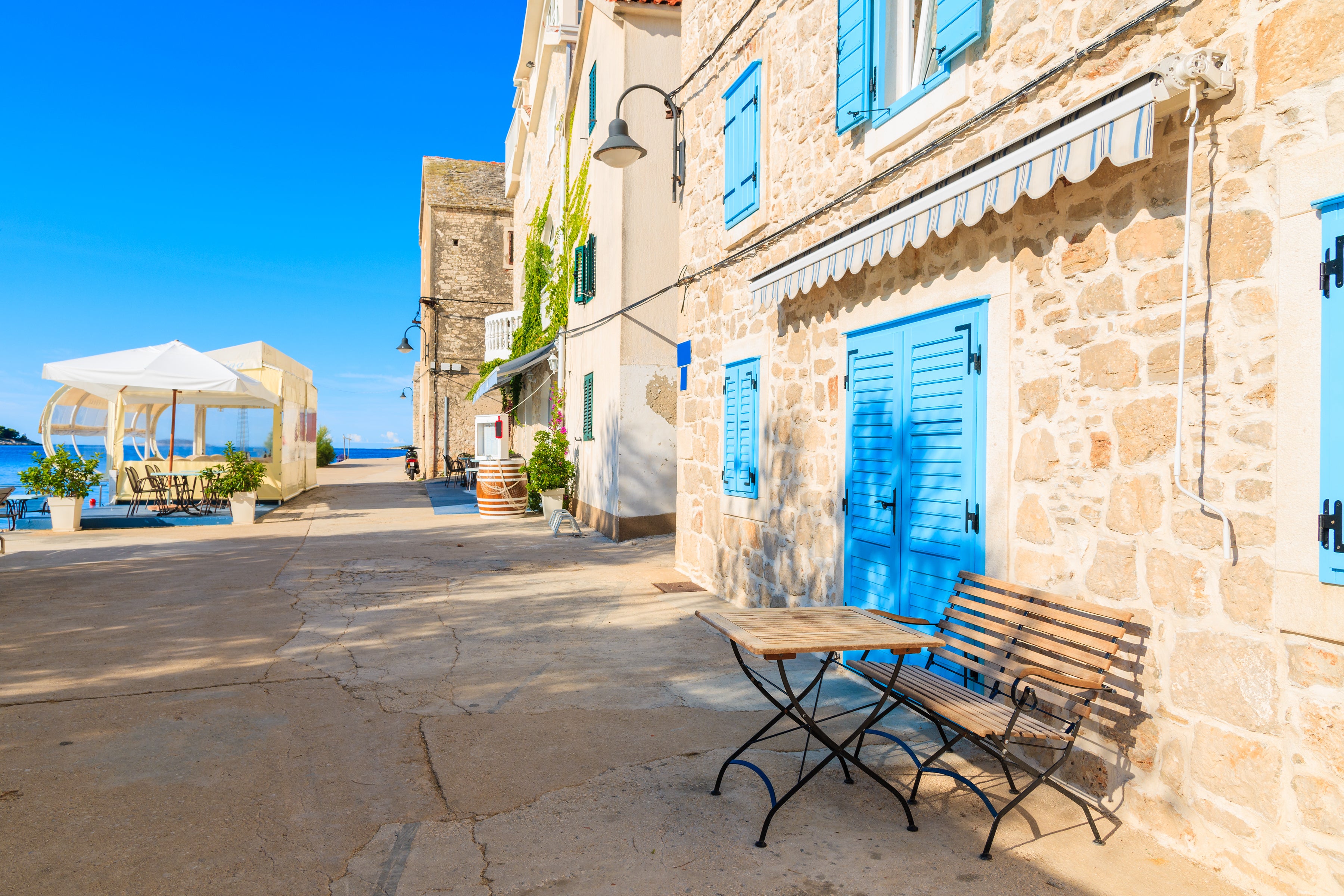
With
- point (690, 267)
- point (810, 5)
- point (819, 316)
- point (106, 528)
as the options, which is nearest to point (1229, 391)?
point (819, 316)

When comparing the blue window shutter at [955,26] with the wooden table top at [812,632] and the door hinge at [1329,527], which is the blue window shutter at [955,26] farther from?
the wooden table top at [812,632]

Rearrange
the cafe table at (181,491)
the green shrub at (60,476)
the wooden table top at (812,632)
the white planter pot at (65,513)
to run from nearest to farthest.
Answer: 1. the wooden table top at (812,632)
2. the green shrub at (60,476)
3. the white planter pot at (65,513)
4. the cafe table at (181,491)

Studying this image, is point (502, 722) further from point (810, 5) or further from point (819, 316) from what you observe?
point (810, 5)

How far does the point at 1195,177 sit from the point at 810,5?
3.84m

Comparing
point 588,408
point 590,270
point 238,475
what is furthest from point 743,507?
point 238,475

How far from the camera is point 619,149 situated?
7.79 meters

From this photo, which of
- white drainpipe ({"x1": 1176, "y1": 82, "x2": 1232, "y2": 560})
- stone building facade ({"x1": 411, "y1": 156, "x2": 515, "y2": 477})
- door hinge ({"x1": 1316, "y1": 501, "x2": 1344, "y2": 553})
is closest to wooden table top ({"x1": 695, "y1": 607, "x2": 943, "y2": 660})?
white drainpipe ({"x1": 1176, "y1": 82, "x2": 1232, "y2": 560})

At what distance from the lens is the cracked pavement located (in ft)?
8.98

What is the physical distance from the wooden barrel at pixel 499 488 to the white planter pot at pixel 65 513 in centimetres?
587

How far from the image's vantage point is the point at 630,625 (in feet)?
21.0

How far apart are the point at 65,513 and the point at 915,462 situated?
12.6m

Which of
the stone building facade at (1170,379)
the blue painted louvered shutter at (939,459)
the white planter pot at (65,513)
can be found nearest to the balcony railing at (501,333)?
the white planter pot at (65,513)

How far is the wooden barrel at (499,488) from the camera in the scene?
14.5 m

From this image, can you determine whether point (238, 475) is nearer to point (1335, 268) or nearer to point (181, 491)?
point (181, 491)
